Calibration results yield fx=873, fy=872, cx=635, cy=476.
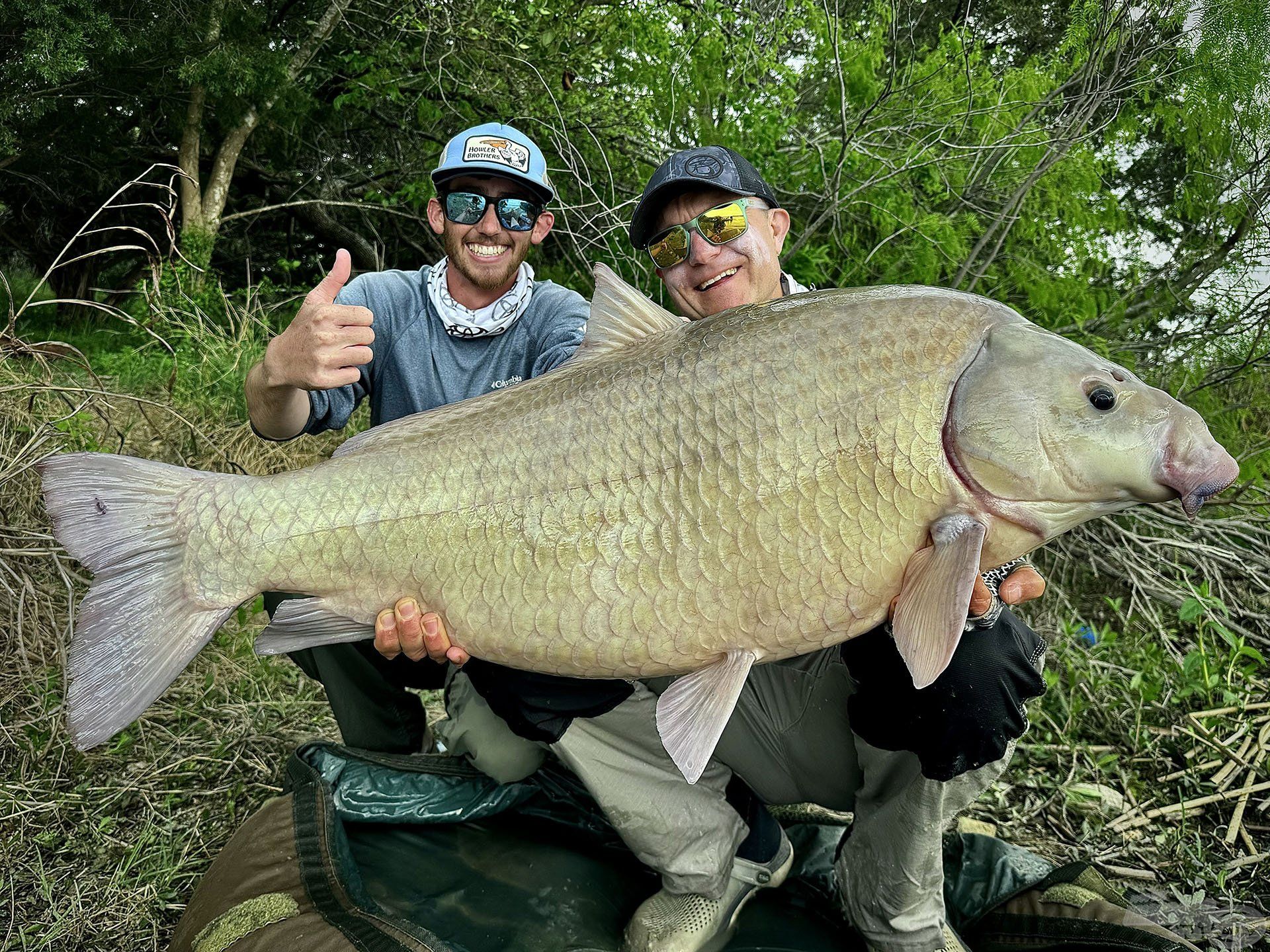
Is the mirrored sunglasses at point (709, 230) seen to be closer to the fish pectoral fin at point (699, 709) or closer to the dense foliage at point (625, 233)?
the fish pectoral fin at point (699, 709)

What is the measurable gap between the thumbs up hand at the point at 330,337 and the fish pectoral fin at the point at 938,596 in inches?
43.3

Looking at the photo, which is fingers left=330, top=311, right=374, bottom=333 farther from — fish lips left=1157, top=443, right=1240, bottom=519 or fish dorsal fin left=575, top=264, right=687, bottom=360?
fish lips left=1157, top=443, right=1240, bottom=519

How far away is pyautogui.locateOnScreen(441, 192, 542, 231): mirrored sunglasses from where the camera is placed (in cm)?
260

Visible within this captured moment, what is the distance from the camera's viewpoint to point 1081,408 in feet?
4.65

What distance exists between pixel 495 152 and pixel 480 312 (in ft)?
1.60

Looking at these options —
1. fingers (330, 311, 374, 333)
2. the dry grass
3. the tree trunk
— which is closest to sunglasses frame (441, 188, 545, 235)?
fingers (330, 311, 374, 333)

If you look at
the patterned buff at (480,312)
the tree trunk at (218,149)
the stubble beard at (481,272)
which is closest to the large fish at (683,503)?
the patterned buff at (480,312)

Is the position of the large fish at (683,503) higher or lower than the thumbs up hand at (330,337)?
lower

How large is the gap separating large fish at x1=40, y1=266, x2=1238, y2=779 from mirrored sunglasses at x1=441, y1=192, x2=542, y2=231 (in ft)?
3.37

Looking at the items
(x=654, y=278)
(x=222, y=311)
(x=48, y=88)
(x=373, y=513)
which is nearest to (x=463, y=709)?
(x=373, y=513)

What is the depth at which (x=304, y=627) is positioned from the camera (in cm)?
166

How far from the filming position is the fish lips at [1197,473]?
1.32 metres

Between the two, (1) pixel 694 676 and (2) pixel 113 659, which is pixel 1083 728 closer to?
(1) pixel 694 676

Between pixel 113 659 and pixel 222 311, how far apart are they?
5136 millimetres
